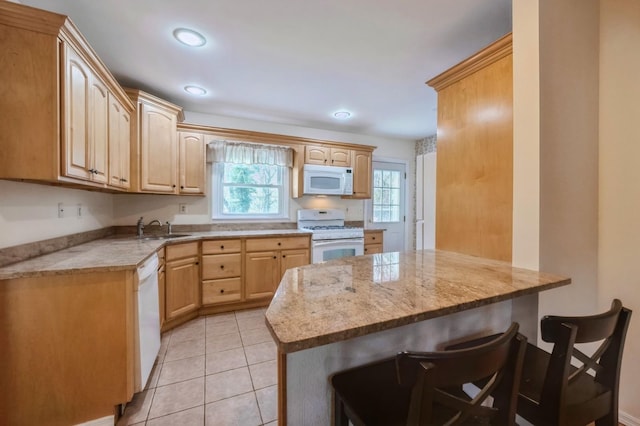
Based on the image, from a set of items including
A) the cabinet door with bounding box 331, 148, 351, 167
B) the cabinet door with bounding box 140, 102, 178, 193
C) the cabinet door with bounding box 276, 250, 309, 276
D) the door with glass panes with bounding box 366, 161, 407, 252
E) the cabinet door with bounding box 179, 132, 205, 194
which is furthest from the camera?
the door with glass panes with bounding box 366, 161, 407, 252

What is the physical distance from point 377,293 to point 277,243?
239cm

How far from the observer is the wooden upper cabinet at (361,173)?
4.12m

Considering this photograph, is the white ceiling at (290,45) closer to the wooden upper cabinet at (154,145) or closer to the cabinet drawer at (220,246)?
the wooden upper cabinet at (154,145)

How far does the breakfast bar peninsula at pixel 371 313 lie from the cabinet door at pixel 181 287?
184 cm

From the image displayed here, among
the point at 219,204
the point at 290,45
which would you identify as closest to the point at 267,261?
the point at 219,204

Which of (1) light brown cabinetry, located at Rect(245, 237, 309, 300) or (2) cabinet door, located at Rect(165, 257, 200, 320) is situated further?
(1) light brown cabinetry, located at Rect(245, 237, 309, 300)

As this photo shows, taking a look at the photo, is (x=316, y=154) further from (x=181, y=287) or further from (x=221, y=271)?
(x=181, y=287)

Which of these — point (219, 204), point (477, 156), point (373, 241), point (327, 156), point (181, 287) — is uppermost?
point (327, 156)

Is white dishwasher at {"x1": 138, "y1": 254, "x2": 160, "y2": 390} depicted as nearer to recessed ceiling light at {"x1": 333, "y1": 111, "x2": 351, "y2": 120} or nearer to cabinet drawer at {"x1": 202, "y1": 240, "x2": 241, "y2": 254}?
cabinet drawer at {"x1": 202, "y1": 240, "x2": 241, "y2": 254}

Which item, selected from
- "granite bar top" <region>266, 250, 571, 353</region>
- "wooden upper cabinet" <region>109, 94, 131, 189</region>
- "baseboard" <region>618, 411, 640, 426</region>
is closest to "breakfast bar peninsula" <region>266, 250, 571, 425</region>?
"granite bar top" <region>266, 250, 571, 353</region>

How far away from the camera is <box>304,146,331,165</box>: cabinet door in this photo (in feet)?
12.3

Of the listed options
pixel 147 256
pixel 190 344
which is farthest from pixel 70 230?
pixel 190 344

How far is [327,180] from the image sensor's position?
3.82m

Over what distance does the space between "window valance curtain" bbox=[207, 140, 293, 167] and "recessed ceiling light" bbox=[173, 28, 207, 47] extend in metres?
1.40
